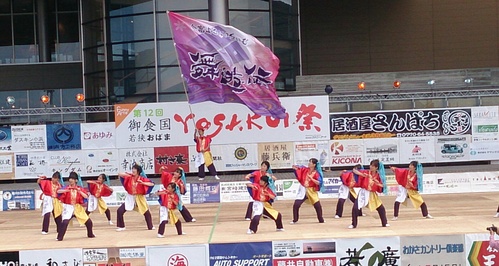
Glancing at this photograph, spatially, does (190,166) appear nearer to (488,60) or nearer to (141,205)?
(141,205)

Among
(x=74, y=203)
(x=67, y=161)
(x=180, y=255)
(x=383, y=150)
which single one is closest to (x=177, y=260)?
(x=180, y=255)

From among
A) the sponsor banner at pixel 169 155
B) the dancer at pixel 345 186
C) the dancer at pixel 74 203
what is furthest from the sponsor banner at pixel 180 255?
the sponsor banner at pixel 169 155

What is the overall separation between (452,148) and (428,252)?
1140 cm

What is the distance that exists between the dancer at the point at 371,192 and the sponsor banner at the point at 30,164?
11.6 metres

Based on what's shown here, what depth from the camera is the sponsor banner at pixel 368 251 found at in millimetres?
10844

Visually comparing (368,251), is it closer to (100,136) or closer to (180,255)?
(180,255)

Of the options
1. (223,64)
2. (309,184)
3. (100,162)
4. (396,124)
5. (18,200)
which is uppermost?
(223,64)

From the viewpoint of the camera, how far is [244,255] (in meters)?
10.9

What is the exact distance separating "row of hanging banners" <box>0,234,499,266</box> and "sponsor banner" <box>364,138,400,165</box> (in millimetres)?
10482

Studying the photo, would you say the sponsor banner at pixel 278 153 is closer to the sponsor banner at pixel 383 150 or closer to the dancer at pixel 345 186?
the sponsor banner at pixel 383 150

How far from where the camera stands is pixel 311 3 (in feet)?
108

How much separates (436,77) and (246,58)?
13366mm

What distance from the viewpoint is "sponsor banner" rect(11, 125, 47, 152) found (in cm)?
2117

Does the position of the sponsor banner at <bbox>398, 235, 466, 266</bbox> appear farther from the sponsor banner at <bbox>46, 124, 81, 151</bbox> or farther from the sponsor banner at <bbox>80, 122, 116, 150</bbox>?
the sponsor banner at <bbox>46, 124, 81, 151</bbox>
